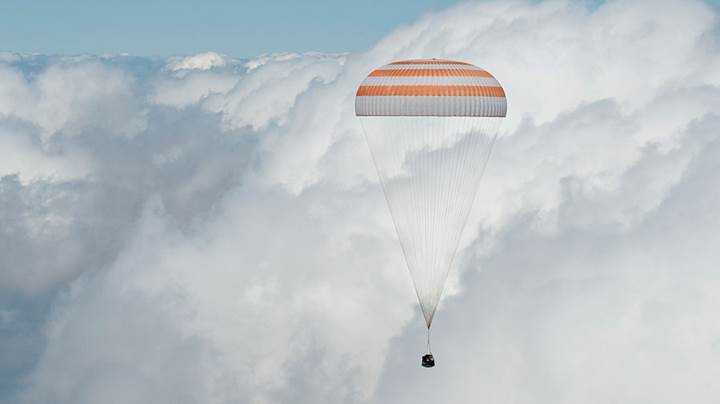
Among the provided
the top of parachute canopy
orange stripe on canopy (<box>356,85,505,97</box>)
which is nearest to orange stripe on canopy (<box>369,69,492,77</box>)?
the top of parachute canopy

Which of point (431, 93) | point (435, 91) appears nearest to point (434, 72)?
point (435, 91)

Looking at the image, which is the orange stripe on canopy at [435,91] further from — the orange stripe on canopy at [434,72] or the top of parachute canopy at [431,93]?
the orange stripe on canopy at [434,72]

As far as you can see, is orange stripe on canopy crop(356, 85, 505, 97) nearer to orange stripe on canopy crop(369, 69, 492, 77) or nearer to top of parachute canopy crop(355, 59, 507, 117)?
top of parachute canopy crop(355, 59, 507, 117)

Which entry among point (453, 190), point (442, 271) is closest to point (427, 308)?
point (442, 271)

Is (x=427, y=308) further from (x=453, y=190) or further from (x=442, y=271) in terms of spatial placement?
(x=453, y=190)

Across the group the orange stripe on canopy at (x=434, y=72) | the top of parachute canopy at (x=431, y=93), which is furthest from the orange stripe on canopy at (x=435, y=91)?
the orange stripe on canopy at (x=434, y=72)

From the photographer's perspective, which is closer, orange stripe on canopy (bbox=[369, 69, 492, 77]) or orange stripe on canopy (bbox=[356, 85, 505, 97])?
orange stripe on canopy (bbox=[356, 85, 505, 97])

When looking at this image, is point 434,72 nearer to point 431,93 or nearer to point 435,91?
point 435,91
